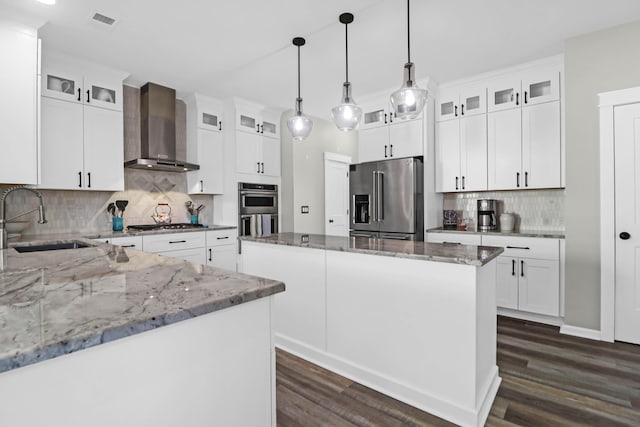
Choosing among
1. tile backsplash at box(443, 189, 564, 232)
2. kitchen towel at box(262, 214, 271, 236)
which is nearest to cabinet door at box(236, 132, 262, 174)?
kitchen towel at box(262, 214, 271, 236)

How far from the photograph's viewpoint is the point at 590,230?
9.59ft

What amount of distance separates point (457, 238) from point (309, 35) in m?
2.59

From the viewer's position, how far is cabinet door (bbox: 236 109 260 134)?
14.8 ft

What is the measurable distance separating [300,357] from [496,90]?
11.3 ft

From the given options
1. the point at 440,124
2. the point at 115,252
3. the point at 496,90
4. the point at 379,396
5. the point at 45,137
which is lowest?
the point at 379,396

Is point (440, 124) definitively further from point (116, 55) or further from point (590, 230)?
point (116, 55)

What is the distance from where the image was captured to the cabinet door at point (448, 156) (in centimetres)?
400

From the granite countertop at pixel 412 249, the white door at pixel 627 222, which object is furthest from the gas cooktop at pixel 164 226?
the white door at pixel 627 222

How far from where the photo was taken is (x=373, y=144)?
440 cm

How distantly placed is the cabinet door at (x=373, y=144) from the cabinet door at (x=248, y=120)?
1493mm

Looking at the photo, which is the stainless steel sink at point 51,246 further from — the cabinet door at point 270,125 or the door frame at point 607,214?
the door frame at point 607,214

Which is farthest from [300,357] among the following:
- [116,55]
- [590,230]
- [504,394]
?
[116,55]

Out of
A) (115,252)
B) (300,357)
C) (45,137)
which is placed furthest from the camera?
(45,137)

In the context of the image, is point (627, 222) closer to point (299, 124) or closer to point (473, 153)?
point (473, 153)
